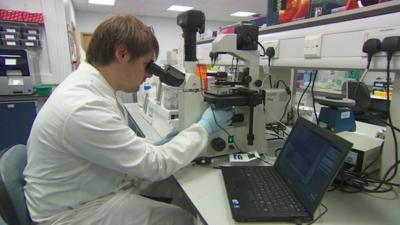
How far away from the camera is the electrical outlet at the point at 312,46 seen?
1189mm

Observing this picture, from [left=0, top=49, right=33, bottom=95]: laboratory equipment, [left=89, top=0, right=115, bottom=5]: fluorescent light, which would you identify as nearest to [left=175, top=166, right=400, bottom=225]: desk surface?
[left=0, top=49, right=33, bottom=95]: laboratory equipment

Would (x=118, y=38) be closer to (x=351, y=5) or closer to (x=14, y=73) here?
(x=351, y=5)

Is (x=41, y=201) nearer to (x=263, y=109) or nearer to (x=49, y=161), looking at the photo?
(x=49, y=161)

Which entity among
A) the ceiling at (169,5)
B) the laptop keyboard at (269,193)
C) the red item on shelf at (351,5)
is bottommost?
the laptop keyboard at (269,193)

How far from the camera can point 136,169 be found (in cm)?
82

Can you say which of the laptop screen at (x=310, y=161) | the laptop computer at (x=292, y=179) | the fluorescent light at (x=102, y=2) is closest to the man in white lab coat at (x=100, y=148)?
the laptop computer at (x=292, y=179)

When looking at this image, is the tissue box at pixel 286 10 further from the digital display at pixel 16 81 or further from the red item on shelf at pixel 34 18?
the red item on shelf at pixel 34 18

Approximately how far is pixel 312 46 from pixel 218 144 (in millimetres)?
684

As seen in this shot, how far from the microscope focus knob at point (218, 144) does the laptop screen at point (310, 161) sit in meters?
0.24

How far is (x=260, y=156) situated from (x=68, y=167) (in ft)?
2.63

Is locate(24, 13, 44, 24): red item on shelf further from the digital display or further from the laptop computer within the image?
the laptop computer

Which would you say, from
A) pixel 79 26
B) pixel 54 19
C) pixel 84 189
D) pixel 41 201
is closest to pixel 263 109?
pixel 84 189

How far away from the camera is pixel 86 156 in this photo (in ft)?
2.61

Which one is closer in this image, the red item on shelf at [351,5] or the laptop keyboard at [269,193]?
the laptop keyboard at [269,193]
